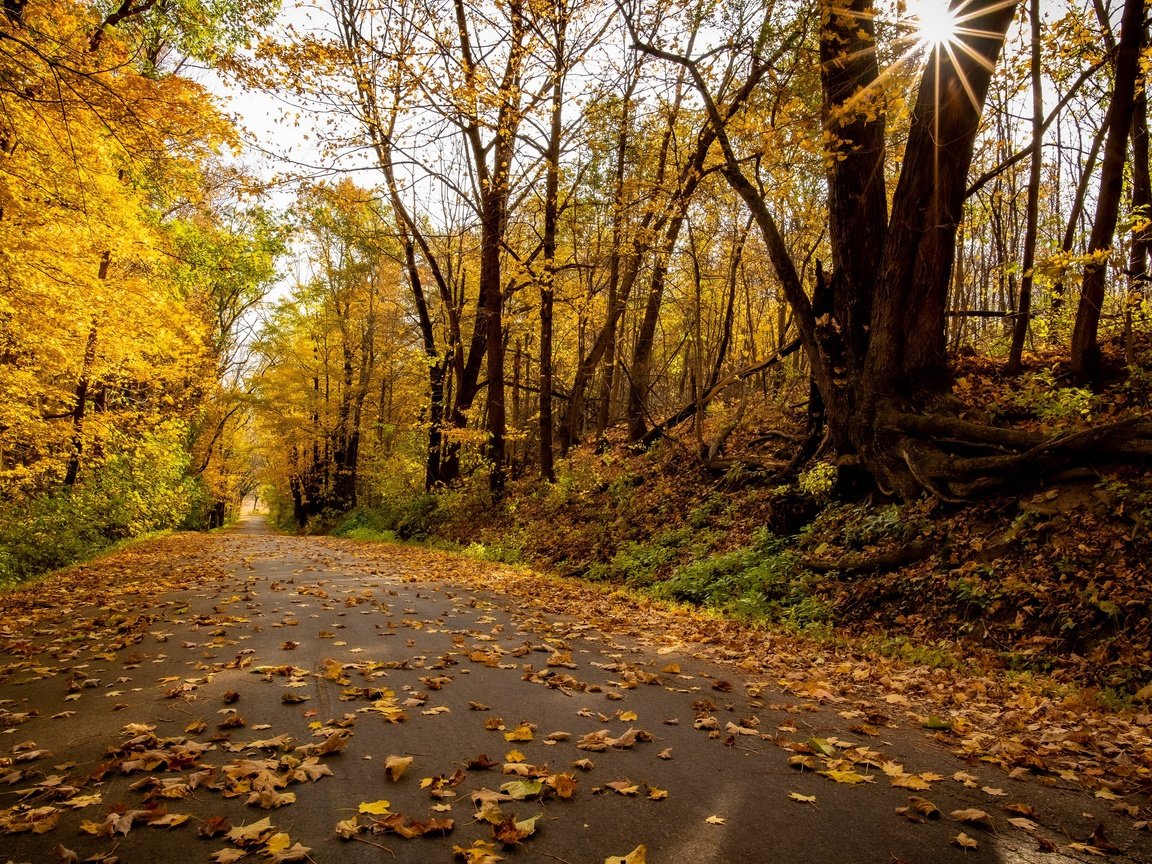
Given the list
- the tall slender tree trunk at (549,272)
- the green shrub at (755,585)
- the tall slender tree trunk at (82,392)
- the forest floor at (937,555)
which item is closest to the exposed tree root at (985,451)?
the forest floor at (937,555)

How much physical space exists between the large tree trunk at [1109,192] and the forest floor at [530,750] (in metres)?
5.36

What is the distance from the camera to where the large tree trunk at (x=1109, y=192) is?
6.89m

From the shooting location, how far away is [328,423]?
29.0 metres

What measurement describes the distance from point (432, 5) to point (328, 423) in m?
21.7

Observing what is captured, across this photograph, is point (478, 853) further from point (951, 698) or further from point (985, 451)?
point (985, 451)

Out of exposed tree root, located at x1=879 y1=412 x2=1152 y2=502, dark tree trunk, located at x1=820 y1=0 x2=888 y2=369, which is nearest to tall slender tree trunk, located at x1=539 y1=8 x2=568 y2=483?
dark tree trunk, located at x1=820 y1=0 x2=888 y2=369

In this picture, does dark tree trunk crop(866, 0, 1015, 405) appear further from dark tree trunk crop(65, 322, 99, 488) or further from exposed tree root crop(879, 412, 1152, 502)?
dark tree trunk crop(65, 322, 99, 488)

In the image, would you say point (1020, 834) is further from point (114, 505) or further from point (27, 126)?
point (114, 505)

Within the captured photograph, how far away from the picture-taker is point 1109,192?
300 inches

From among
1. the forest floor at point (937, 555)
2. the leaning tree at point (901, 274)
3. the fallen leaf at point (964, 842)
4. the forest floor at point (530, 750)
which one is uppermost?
the leaning tree at point (901, 274)

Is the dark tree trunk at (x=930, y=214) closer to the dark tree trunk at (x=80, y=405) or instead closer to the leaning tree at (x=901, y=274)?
the leaning tree at (x=901, y=274)

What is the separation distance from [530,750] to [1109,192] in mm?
9206

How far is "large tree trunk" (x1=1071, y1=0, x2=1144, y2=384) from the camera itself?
689 centimetres

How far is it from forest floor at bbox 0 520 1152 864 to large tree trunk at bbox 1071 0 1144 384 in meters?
5.36
